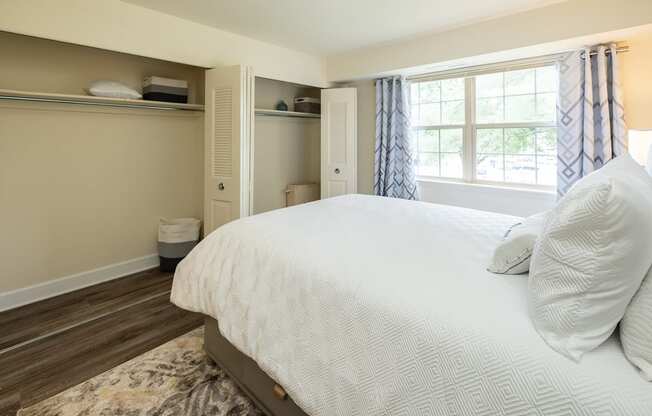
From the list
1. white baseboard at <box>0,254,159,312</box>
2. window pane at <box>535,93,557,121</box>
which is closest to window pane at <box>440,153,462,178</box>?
window pane at <box>535,93,557,121</box>

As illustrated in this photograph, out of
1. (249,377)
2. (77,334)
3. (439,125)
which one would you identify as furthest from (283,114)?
(249,377)

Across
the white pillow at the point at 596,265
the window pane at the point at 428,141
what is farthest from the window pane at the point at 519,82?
the white pillow at the point at 596,265

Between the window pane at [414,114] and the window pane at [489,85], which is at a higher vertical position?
the window pane at [489,85]

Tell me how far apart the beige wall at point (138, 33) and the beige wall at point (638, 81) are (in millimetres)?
3089

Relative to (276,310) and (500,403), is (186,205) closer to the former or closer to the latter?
(276,310)

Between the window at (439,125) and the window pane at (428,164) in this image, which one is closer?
the window at (439,125)

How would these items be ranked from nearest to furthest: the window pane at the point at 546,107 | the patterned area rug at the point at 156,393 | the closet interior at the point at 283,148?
the patterned area rug at the point at 156,393, the window pane at the point at 546,107, the closet interior at the point at 283,148

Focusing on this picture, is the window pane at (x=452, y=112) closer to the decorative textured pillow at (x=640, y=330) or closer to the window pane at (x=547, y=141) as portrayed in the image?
the window pane at (x=547, y=141)

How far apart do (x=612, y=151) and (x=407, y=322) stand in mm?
2858

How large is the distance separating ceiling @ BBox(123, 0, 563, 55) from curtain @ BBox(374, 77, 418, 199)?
0.57 meters

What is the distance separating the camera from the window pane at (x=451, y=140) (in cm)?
373

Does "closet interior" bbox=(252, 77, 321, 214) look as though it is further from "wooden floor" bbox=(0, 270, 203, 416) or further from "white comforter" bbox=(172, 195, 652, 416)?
"white comforter" bbox=(172, 195, 652, 416)

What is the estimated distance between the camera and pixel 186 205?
3.73 meters

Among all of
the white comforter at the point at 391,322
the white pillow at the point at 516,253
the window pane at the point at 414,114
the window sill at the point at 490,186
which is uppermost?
the window pane at the point at 414,114
